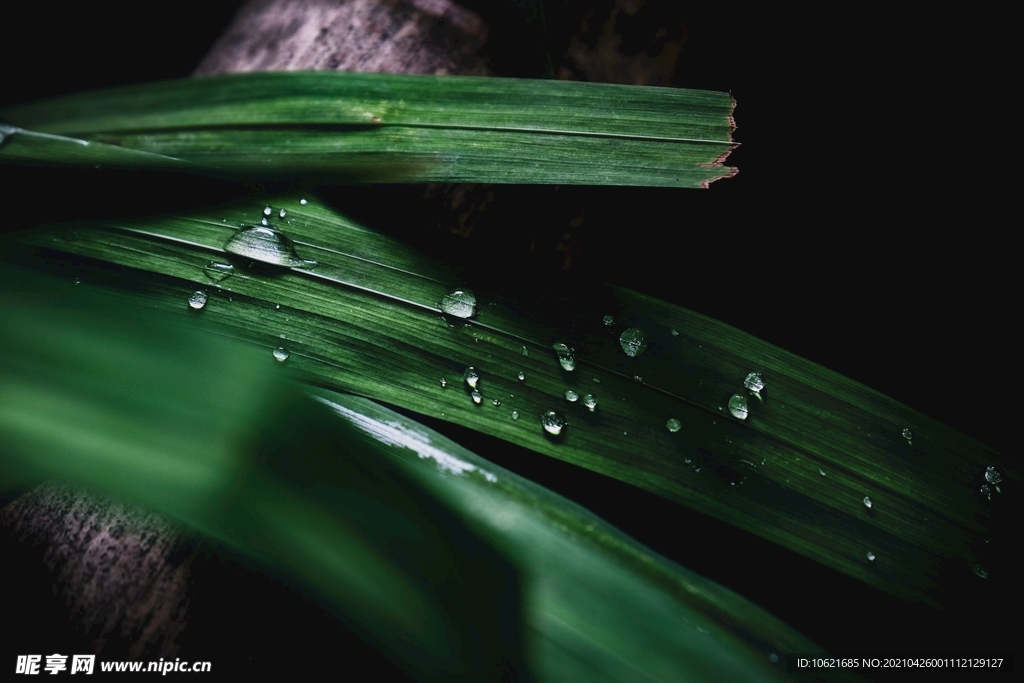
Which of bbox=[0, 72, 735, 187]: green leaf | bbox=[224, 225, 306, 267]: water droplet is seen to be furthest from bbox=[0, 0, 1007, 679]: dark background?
bbox=[224, 225, 306, 267]: water droplet

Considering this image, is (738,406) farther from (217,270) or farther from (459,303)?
(217,270)

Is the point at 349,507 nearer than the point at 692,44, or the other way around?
the point at 349,507

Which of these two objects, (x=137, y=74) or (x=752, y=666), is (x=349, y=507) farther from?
(x=137, y=74)

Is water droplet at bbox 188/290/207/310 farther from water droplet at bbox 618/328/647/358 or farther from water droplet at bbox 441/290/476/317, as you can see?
water droplet at bbox 618/328/647/358

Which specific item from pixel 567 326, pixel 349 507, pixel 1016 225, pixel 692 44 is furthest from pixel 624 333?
pixel 1016 225

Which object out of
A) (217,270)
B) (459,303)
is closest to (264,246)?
(217,270)

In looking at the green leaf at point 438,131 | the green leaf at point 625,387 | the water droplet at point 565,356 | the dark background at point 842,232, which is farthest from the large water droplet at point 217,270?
the dark background at point 842,232
